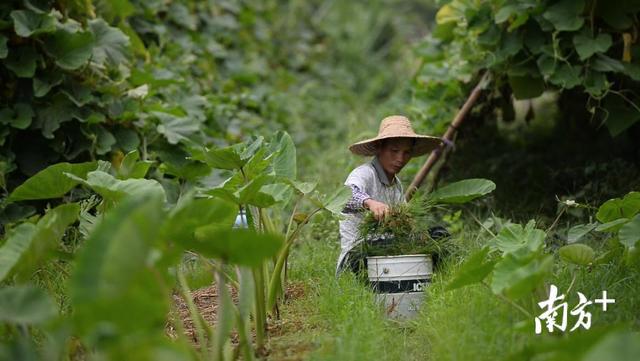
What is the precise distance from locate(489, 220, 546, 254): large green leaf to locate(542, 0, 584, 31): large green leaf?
59.5 inches

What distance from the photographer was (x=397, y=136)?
3.52m

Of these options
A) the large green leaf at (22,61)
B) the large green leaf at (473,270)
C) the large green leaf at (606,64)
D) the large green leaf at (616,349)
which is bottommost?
the large green leaf at (473,270)

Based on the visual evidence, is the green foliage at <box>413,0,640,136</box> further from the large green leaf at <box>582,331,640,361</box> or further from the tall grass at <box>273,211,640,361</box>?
the large green leaf at <box>582,331,640,361</box>

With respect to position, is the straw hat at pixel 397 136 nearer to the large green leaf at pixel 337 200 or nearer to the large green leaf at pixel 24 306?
the large green leaf at pixel 337 200

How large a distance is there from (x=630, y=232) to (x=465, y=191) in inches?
24.8

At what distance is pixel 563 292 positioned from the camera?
9.83ft

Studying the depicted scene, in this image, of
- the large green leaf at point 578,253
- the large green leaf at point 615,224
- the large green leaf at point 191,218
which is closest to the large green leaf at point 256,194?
the large green leaf at point 191,218

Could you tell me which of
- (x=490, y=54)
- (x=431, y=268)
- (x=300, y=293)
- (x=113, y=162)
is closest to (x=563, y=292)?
(x=431, y=268)

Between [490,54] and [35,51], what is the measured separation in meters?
2.25

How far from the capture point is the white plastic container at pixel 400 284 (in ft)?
10.4

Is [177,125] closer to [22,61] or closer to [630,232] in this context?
[22,61]

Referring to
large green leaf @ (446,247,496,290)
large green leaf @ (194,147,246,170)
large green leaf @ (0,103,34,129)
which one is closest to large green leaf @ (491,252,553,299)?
large green leaf @ (446,247,496,290)

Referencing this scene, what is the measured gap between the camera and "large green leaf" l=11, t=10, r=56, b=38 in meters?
4.03

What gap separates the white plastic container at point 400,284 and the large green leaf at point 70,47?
5.94ft
